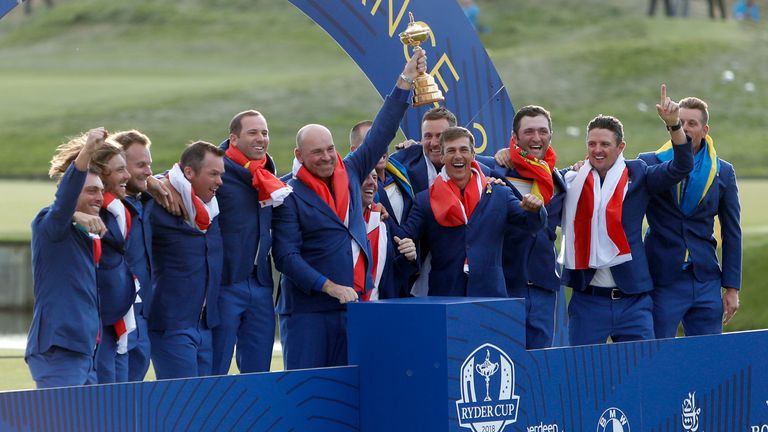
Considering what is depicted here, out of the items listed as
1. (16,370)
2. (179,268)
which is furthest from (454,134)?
(16,370)

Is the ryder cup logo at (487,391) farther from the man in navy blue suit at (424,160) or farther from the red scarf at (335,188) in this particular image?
the man in navy blue suit at (424,160)

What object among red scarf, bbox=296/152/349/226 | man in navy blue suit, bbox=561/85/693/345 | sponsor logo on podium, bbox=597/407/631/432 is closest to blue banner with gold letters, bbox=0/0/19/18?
red scarf, bbox=296/152/349/226

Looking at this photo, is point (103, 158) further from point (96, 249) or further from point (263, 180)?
point (263, 180)

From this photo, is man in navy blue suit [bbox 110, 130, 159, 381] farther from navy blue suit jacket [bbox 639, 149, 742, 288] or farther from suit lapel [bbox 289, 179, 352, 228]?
navy blue suit jacket [bbox 639, 149, 742, 288]

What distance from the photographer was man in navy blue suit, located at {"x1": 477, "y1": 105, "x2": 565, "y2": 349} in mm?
8312

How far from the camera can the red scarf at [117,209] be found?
23.1 feet

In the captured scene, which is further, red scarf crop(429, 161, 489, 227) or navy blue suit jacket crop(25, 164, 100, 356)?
red scarf crop(429, 161, 489, 227)

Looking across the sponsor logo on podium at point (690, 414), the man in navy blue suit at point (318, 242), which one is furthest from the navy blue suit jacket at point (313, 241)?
the sponsor logo on podium at point (690, 414)

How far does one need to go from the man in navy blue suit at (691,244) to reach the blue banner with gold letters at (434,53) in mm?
1123

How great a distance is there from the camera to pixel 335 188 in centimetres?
771

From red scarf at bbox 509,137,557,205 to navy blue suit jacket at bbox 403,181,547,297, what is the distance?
29 cm

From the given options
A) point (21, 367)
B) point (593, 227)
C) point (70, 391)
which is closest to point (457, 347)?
point (70, 391)

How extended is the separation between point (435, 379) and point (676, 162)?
9.73 feet

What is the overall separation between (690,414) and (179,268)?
258cm
